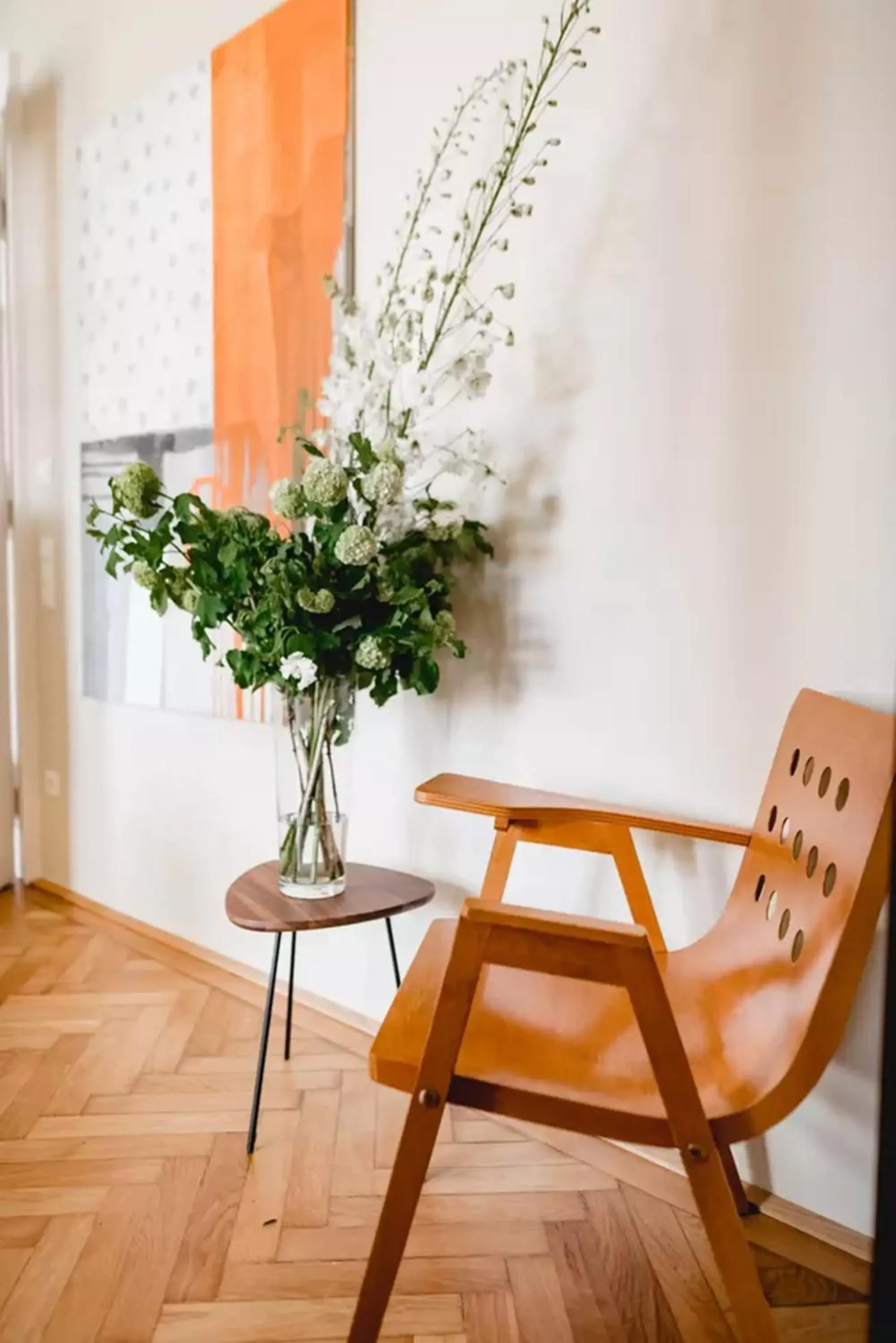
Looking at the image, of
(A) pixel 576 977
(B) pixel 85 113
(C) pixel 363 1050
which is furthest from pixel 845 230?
(B) pixel 85 113

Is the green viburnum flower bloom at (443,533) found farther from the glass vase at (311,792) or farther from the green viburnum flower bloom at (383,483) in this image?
the glass vase at (311,792)

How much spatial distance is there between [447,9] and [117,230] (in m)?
1.16

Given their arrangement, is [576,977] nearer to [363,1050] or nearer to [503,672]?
[503,672]

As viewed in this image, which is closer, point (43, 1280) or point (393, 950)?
point (43, 1280)

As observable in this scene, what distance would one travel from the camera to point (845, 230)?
1.38 meters

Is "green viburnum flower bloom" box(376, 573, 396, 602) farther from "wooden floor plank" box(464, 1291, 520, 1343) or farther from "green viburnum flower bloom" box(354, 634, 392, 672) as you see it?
"wooden floor plank" box(464, 1291, 520, 1343)

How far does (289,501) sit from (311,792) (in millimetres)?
512

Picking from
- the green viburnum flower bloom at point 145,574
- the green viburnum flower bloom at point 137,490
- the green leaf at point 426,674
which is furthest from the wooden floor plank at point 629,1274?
the green viburnum flower bloom at point 137,490

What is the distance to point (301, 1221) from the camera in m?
1.50

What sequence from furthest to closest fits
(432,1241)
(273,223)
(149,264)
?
(149,264) → (273,223) → (432,1241)

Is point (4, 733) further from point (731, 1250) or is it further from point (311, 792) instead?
point (731, 1250)

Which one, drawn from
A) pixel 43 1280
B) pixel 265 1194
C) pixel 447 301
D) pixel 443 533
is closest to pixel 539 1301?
pixel 265 1194

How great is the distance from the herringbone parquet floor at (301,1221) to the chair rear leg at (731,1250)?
0.28 m

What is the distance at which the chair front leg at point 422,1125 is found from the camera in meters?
1.09
